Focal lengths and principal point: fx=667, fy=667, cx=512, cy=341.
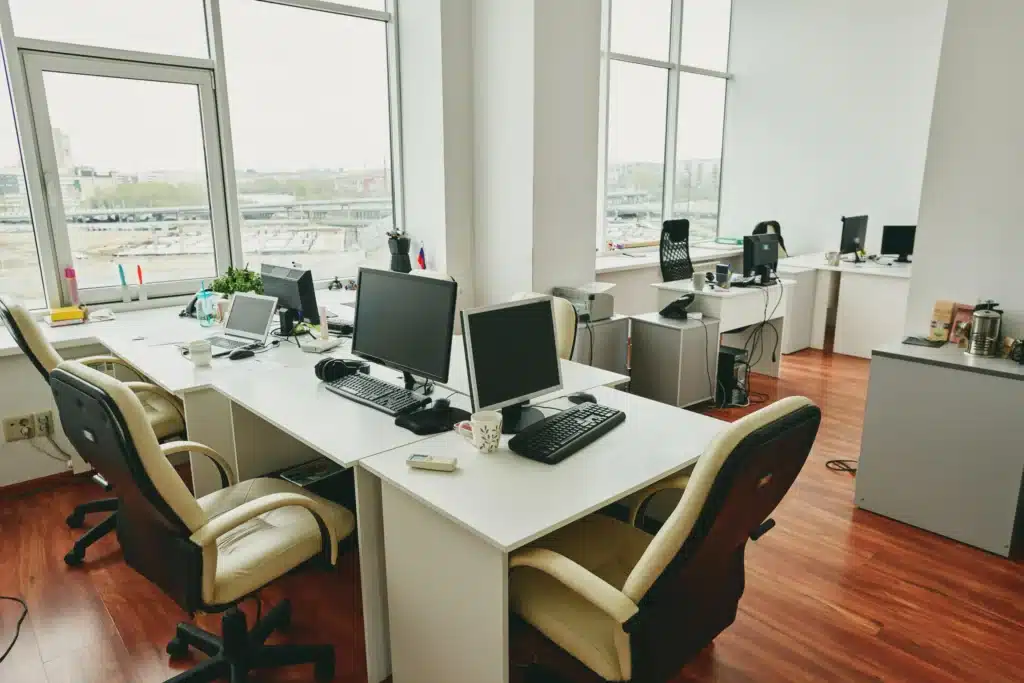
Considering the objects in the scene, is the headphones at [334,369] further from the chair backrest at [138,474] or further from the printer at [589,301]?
the printer at [589,301]

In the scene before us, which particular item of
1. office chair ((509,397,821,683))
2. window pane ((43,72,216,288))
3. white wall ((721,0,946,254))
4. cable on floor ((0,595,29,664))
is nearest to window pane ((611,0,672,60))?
white wall ((721,0,946,254))

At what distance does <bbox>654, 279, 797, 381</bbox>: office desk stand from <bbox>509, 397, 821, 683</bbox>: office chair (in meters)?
3.10

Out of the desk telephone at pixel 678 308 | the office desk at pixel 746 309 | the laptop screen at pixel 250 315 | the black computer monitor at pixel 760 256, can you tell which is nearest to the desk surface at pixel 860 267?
the office desk at pixel 746 309

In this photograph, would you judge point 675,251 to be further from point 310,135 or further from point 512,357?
point 512,357

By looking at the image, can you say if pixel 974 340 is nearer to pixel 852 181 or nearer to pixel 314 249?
pixel 314 249

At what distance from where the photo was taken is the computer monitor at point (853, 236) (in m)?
6.46

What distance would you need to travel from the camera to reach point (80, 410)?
177 centimetres

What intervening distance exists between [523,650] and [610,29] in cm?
575

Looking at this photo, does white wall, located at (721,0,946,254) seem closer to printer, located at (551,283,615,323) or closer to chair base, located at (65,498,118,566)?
printer, located at (551,283,615,323)

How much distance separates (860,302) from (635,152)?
2608 mm

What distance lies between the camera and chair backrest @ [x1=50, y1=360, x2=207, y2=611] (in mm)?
1659

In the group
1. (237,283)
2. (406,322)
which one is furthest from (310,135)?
(406,322)

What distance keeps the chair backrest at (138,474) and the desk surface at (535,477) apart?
0.50 m

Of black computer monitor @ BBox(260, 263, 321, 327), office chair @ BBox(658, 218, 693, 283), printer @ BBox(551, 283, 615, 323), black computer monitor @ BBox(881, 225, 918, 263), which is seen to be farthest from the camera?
black computer monitor @ BBox(881, 225, 918, 263)
